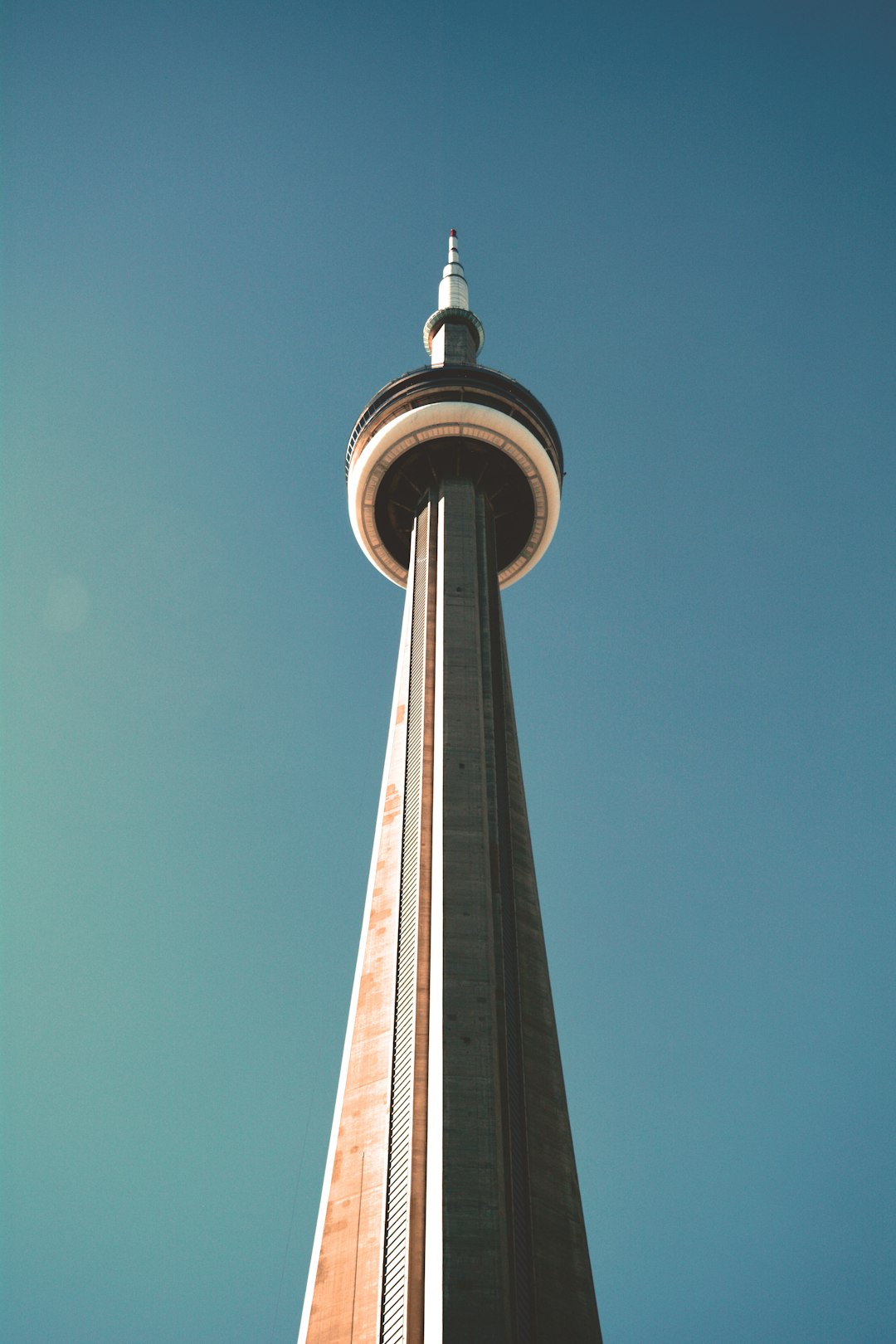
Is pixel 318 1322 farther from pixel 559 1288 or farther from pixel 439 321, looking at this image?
pixel 439 321

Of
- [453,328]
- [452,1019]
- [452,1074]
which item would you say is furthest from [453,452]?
[452,1074]

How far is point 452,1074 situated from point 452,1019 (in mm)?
1248

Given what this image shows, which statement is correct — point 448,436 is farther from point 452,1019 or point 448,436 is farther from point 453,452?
point 452,1019

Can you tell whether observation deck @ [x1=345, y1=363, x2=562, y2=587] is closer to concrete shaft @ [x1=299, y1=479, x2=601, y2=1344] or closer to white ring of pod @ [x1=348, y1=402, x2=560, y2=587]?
white ring of pod @ [x1=348, y1=402, x2=560, y2=587]

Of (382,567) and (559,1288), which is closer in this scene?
(559,1288)

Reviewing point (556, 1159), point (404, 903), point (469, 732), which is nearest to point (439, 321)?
point (469, 732)

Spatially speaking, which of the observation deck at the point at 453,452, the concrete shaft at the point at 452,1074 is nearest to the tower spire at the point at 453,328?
the observation deck at the point at 453,452

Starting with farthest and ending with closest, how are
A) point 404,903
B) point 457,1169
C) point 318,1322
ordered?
point 404,903
point 318,1322
point 457,1169

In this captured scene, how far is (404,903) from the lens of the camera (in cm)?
2378

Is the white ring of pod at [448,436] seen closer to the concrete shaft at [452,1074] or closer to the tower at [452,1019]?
the tower at [452,1019]

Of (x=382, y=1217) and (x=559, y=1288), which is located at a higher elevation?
(x=382, y=1217)

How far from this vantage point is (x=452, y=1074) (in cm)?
1784

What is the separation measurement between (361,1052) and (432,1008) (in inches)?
145

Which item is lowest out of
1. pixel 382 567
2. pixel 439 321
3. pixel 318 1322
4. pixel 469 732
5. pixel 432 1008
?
pixel 318 1322
